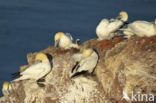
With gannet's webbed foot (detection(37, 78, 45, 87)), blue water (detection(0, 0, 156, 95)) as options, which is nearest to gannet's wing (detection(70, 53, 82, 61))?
gannet's webbed foot (detection(37, 78, 45, 87))

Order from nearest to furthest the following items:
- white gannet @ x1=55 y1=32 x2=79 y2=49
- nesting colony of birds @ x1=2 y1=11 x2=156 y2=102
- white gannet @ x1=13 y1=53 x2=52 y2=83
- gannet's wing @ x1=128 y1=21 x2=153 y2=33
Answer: nesting colony of birds @ x1=2 y1=11 x2=156 y2=102
gannet's wing @ x1=128 y1=21 x2=153 y2=33
white gannet @ x1=13 y1=53 x2=52 y2=83
white gannet @ x1=55 y1=32 x2=79 y2=49

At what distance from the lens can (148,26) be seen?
1246cm

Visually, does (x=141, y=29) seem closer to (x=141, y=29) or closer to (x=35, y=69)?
(x=141, y=29)

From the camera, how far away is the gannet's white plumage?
1228cm

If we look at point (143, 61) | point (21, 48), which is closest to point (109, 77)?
point (143, 61)

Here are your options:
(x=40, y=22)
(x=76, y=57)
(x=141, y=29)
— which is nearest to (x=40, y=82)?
(x=76, y=57)

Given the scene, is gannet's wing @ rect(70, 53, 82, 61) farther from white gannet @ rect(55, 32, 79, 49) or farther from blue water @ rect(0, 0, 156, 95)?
blue water @ rect(0, 0, 156, 95)

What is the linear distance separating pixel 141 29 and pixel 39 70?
2779 mm

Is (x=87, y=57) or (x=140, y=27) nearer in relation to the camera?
(x=87, y=57)

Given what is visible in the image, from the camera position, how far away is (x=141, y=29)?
12.4 meters

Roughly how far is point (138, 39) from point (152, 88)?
67.4 inches

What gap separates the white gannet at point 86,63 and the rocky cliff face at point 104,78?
18 cm

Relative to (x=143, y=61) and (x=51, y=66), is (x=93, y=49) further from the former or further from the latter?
(x=143, y=61)

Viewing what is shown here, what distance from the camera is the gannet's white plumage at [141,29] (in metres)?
12.3
